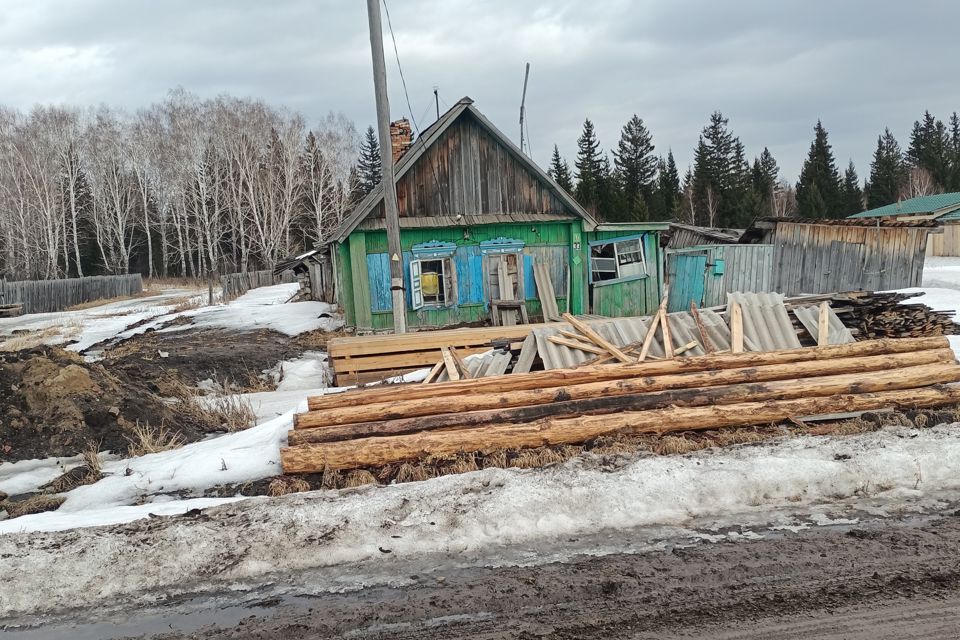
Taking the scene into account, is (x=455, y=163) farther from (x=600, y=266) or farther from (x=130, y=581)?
(x=130, y=581)

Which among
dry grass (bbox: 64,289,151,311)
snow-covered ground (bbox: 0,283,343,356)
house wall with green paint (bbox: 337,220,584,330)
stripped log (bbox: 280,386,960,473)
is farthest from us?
dry grass (bbox: 64,289,151,311)

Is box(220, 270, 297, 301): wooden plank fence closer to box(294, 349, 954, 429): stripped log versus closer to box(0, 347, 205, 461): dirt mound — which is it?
box(0, 347, 205, 461): dirt mound

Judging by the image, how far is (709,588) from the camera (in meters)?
3.64

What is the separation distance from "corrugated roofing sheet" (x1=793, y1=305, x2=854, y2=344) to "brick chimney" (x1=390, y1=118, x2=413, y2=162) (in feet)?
34.0

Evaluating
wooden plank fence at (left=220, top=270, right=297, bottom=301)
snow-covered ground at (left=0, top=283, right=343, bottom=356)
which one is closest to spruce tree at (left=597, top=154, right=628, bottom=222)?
wooden plank fence at (left=220, top=270, right=297, bottom=301)

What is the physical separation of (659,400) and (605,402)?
1.69 ft

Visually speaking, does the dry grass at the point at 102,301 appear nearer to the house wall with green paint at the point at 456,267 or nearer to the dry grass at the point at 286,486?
the house wall with green paint at the point at 456,267

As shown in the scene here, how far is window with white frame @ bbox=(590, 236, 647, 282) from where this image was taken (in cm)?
1602

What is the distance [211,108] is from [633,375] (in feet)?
164

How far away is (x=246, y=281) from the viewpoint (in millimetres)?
37562

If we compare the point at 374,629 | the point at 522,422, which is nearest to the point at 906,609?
the point at 374,629

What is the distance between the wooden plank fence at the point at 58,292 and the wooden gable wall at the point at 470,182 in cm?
2896

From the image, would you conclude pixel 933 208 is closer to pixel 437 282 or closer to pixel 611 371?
pixel 437 282

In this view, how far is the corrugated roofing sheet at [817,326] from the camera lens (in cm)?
805
